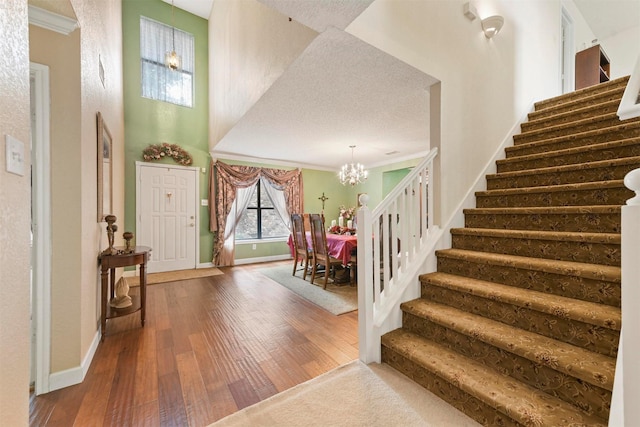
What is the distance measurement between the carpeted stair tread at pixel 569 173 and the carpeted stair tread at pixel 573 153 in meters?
0.13

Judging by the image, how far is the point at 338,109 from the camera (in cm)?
315

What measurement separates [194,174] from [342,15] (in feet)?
14.2

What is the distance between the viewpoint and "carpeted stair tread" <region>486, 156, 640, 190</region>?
1.94 m

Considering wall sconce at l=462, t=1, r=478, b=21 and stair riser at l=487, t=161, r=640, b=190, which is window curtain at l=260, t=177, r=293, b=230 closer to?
stair riser at l=487, t=161, r=640, b=190

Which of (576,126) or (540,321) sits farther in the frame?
(576,126)

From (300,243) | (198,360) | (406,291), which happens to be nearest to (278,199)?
(300,243)

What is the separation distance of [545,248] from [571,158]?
113 centimetres

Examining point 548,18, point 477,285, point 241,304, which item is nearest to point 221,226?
point 241,304

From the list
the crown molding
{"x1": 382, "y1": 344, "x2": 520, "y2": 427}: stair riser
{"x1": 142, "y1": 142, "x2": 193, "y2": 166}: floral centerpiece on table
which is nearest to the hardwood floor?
{"x1": 382, "y1": 344, "x2": 520, "y2": 427}: stair riser

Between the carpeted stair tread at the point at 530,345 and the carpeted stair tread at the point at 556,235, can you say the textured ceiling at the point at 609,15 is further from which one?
the carpeted stair tread at the point at 530,345

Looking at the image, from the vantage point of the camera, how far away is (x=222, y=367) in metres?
1.88

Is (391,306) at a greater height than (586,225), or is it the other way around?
(586,225)

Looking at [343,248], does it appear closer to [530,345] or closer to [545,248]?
[545,248]

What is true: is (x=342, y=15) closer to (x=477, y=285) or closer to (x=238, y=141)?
(x=477, y=285)
